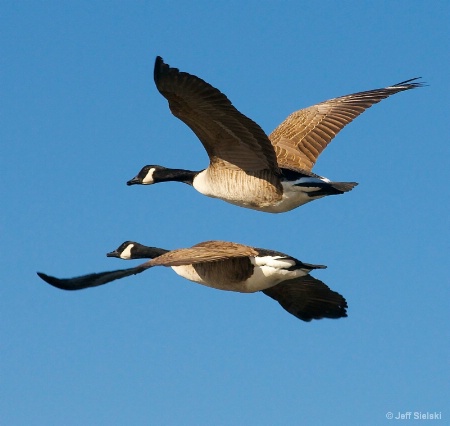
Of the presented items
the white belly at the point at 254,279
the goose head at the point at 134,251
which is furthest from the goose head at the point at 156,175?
the white belly at the point at 254,279

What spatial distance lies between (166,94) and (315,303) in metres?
3.36

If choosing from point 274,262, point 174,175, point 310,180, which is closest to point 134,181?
point 174,175

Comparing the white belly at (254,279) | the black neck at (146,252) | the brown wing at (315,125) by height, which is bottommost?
the white belly at (254,279)

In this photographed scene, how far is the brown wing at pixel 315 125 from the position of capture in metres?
15.2

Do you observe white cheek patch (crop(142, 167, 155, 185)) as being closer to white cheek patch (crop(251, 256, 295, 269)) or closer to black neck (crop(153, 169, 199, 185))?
black neck (crop(153, 169, 199, 185))

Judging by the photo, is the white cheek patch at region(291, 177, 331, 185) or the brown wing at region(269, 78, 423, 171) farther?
the brown wing at region(269, 78, 423, 171)

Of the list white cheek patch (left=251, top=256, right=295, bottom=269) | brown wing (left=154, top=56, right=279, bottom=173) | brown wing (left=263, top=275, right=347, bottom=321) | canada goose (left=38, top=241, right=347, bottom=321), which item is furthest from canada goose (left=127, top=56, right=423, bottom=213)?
white cheek patch (left=251, top=256, right=295, bottom=269)

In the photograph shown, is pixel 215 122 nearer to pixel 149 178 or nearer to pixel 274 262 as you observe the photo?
pixel 274 262

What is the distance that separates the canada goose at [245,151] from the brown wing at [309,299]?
0.93m

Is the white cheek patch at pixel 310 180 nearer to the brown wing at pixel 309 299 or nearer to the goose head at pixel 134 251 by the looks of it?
the brown wing at pixel 309 299

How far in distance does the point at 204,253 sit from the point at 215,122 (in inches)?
68.3

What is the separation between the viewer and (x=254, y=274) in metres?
12.8

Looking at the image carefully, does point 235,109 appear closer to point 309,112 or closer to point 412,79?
point 309,112

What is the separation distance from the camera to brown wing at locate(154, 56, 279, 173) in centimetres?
1216
